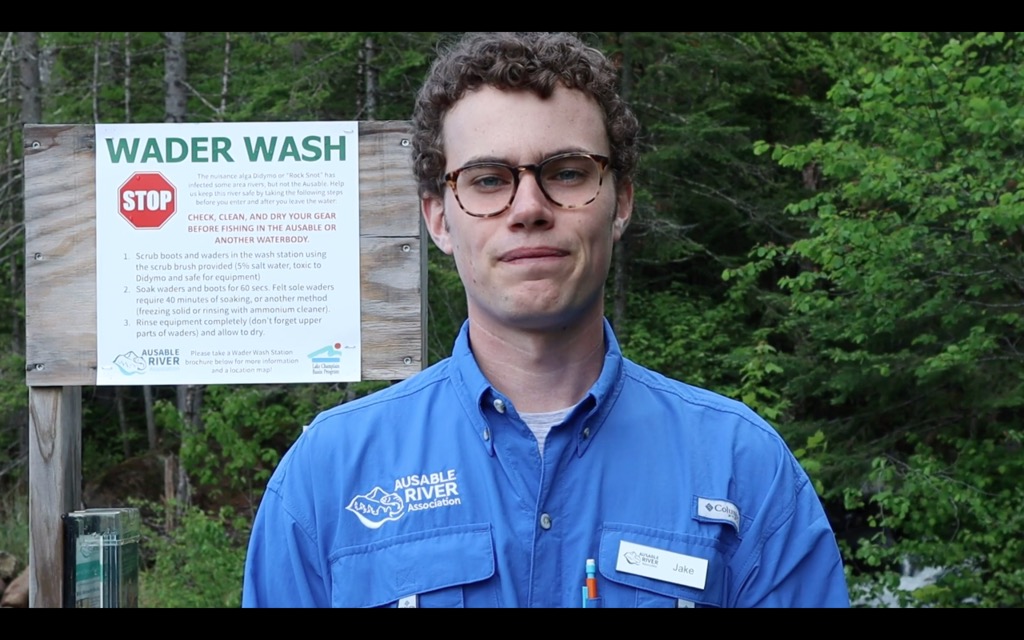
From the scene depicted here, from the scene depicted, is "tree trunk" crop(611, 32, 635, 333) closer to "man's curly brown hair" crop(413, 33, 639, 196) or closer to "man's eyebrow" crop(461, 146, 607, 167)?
"man's curly brown hair" crop(413, 33, 639, 196)

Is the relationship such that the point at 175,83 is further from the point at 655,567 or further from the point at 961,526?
the point at 655,567

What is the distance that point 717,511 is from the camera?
2211 millimetres

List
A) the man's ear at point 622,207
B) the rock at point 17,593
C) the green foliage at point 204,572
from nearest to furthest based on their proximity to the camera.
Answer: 1. the man's ear at point 622,207
2. the green foliage at point 204,572
3. the rock at point 17,593

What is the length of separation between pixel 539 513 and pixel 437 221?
2.30 feet

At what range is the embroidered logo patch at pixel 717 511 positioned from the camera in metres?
2.21

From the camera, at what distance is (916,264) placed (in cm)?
843

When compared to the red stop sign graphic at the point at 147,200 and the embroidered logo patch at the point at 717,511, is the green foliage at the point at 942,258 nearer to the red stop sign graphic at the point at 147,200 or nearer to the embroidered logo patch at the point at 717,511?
the red stop sign graphic at the point at 147,200

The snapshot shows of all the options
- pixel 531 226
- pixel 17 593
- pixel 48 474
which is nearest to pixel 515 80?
pixel 531 226

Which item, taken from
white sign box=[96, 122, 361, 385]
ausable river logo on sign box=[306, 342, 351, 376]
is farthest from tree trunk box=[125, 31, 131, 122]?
ausable river logo on sign box=[306, 342, 351, 376]

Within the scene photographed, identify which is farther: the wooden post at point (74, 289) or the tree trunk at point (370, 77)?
the tree trunk at point (370, 77)

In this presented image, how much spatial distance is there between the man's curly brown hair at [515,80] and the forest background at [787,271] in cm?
450

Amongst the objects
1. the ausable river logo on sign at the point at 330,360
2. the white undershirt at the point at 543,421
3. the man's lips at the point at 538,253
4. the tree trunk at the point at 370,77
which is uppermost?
the tree trunk at the point at 370,77

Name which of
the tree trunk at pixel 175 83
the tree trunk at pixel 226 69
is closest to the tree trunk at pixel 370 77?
the tree trunk at pixel 175 83

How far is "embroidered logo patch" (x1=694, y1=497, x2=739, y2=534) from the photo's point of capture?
2205 millimetres
